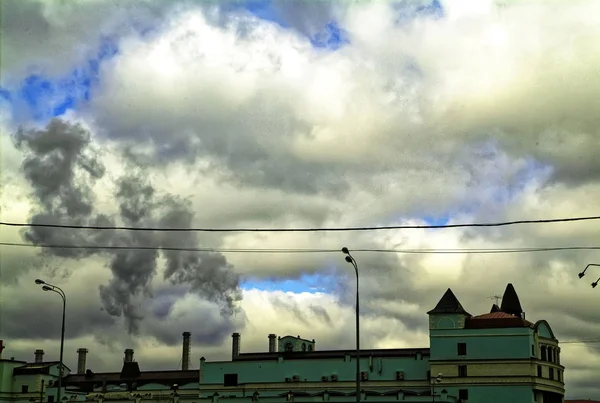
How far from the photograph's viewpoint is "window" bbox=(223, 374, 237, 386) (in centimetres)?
10438

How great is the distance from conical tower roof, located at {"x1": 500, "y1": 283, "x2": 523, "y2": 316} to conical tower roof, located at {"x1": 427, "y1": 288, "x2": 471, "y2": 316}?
1156 centimetres

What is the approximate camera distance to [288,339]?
376 feet

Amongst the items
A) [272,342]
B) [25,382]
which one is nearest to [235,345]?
[272,342]

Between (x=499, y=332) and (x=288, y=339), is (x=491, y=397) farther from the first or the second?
(x=288, y=339)

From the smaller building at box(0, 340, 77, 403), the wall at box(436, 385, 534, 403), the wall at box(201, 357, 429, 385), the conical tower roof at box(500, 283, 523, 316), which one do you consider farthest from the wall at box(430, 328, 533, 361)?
the smaller building at box(0, 340, 77, 403)

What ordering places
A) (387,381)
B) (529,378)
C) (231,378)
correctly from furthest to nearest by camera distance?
(231,378)
(387,381)
(529,378)

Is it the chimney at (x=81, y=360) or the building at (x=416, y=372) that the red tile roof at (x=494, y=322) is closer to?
the building at (x=416, y=372)

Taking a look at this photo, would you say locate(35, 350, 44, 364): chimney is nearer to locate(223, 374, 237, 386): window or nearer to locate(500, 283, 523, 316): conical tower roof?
locate(223, 374, 237, 386): window

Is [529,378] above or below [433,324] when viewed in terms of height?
below

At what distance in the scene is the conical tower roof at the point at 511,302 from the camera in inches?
4173

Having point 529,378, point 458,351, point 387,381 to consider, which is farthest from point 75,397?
point 529,378

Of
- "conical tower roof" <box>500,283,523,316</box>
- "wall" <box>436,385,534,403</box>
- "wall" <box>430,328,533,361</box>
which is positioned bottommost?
"wall" <box>436,385,534,403</box>

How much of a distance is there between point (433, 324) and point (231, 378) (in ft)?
86.6

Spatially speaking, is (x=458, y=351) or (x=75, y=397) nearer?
(x=458, y=351)
